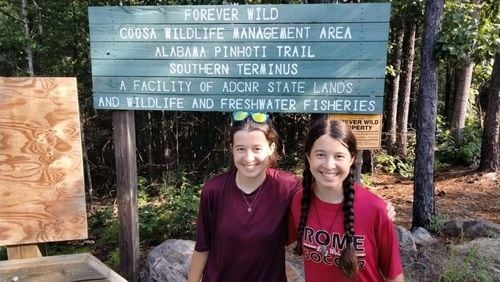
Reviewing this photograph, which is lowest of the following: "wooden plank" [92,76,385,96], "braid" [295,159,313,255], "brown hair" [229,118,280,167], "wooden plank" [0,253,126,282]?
"wooden plank" [0,253,126,282]

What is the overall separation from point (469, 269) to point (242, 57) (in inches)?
108

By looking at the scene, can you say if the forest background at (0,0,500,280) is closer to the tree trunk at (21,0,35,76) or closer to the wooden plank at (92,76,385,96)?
the tree trunk at (21,0,35,76)

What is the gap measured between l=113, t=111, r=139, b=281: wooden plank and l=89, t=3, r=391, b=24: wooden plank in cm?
83

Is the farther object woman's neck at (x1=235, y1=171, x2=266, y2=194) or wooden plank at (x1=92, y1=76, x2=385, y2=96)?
wooden plank at (x1=92, y1=76, x2=385, y2=96)

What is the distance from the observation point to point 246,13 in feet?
10.7

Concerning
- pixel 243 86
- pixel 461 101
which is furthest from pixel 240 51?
pixel 461 101

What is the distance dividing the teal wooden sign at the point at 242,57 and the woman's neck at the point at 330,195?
1411 millimetres

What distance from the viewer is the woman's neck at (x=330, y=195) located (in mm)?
1910

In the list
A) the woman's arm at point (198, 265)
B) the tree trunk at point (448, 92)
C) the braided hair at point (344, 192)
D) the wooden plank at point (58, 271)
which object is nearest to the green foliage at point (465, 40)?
the braided hair at point (344, 192)

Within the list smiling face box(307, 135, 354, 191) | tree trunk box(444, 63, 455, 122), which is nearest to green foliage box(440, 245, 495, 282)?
smiling face box(307, 135, 354, 191)

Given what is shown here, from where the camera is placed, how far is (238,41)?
330 centimetres

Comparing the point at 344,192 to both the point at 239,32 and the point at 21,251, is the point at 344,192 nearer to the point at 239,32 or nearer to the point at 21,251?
the point at 21,251

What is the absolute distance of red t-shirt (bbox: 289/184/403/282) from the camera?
183 cm

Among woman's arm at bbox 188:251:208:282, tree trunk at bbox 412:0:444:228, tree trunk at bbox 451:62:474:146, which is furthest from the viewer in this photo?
tree trunk at bbox 451:62:474:146
